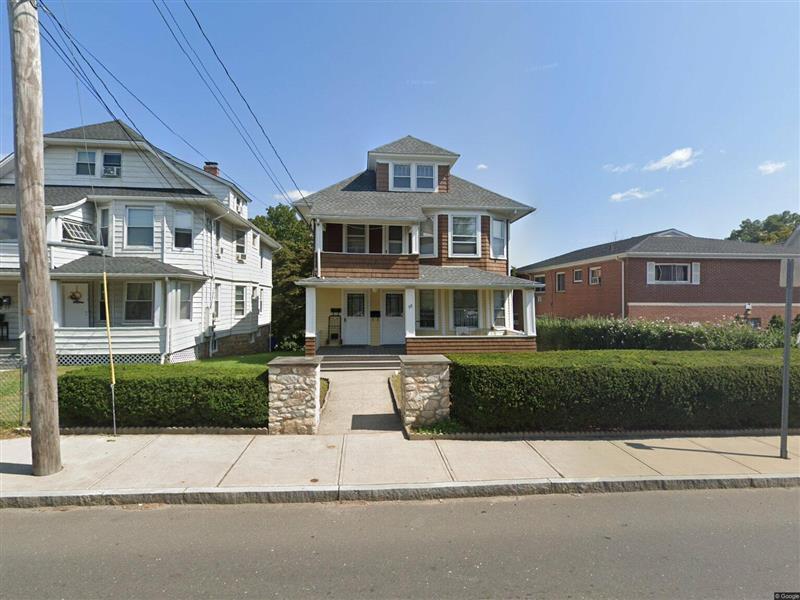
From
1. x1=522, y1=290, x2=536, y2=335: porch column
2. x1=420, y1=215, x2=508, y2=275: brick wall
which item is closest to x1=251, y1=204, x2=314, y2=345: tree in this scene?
x1=420, y1=215, x2=508, y2=275: brick wall

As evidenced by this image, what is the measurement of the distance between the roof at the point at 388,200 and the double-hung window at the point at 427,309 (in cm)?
310

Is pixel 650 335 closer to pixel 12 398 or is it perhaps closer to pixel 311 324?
pixel 311 324

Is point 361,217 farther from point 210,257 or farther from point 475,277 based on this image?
point 210,257

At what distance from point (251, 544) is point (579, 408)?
495 cm

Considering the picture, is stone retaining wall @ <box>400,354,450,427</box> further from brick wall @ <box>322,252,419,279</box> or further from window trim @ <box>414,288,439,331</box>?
window trim @ <box>414,288,439,331</box>

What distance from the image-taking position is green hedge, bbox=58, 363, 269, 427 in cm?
609

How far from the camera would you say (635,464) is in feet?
16.6

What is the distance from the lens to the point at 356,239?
50.7 ft

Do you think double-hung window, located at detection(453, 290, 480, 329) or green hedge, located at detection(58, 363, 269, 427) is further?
double-hung window, located at detection(453, 290, 480, 329)

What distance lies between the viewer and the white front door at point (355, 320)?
50.7 feet

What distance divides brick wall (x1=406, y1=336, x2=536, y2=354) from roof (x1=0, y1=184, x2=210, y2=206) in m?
9.63

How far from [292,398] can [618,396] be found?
517 cm

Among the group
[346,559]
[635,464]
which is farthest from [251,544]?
[635,464]

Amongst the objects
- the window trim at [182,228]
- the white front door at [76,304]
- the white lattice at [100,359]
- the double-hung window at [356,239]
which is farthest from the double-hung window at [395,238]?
the white front door at [76,304]
